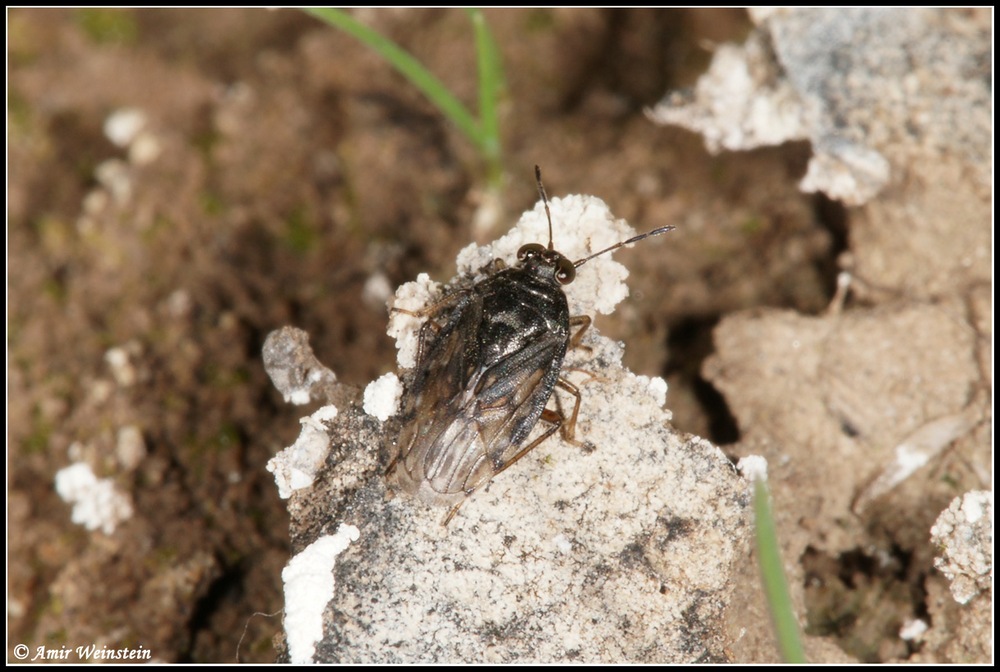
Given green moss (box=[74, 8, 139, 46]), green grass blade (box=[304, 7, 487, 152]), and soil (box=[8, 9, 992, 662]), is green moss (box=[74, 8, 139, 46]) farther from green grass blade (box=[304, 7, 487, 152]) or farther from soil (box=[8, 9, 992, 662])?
green grass blade (box=[304, 7, 487, 152])

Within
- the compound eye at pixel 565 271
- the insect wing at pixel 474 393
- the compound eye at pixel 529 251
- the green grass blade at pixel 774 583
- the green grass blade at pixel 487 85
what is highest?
the green grass blade at pixel 487 85

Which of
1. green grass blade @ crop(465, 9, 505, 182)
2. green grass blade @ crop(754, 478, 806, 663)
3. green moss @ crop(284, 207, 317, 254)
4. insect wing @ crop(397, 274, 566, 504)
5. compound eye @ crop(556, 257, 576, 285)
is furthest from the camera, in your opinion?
green moss @ crop(284, 207, 317, 254)

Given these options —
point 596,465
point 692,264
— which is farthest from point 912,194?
point 596,465

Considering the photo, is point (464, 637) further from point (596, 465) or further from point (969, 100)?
point (969, 100)

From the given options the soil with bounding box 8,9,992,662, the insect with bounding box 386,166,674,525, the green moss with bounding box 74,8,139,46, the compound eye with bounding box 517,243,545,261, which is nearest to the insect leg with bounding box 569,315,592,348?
the insect with bounding box 386,166,674,525

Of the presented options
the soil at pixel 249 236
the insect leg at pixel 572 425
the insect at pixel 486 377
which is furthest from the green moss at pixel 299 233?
the insect leg at pixel 572 425

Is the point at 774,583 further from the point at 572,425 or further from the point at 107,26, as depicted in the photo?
the point at 107,26

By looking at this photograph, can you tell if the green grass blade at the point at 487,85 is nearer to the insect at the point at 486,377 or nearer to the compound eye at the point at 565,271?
the insect at the point at 486,377

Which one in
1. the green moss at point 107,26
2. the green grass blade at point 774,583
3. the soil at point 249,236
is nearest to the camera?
the green grass blade at point 774,583
